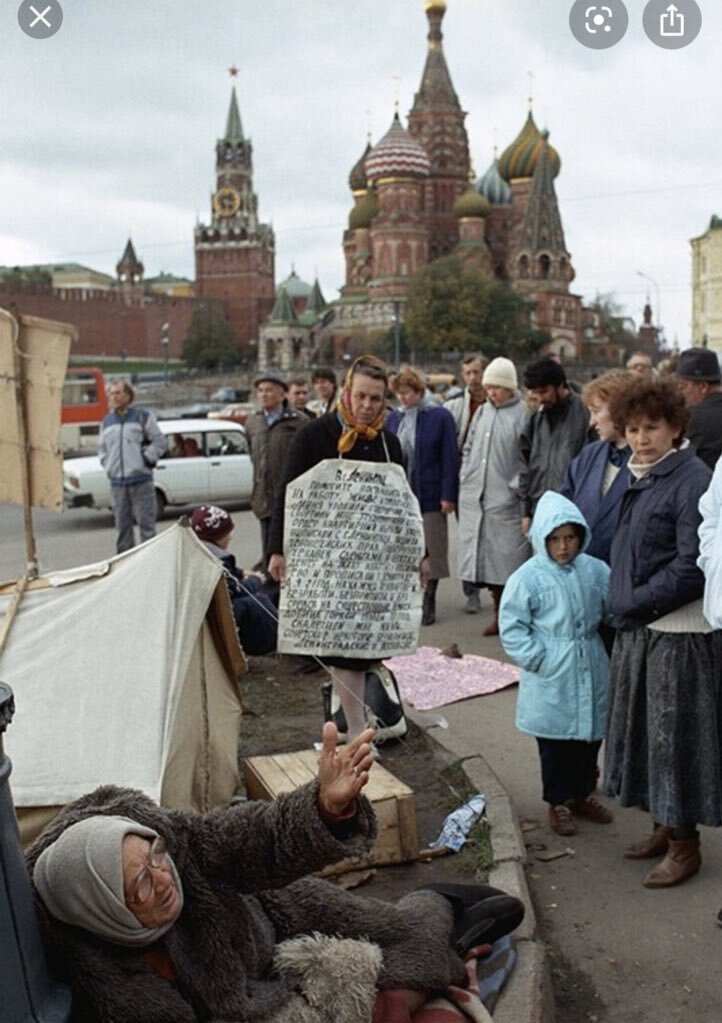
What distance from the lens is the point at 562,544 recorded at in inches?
188

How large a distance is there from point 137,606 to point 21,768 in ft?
2.65

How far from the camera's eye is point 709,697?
13.4 feet

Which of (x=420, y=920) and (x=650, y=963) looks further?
(x=650, y=963)

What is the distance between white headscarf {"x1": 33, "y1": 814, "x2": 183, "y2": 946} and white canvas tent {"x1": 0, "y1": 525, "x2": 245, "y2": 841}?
5.48 ft

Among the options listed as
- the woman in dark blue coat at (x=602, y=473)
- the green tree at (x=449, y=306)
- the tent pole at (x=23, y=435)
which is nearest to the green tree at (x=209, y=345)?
the green tree at (x=449, y=306)

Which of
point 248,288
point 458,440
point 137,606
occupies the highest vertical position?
point 248,288

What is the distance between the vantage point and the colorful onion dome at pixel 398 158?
78438 millimetres

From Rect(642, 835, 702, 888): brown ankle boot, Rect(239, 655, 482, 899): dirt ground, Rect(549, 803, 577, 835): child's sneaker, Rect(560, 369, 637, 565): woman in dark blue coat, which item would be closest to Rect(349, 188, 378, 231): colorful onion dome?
Rect(239, 655, 482, 899): dirt ground

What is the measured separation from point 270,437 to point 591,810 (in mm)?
4373

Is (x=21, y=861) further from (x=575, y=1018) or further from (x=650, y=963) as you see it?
(x=650, y=963)

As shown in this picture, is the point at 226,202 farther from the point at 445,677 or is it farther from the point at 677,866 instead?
the point at 677,866

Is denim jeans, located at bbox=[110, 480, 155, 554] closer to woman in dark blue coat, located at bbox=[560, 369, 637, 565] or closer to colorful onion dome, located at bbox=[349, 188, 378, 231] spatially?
woman in dark blue coat, located at bbox=[560, 369, 637, 565]

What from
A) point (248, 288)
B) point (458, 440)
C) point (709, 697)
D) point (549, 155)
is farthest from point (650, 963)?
point (248, 288)

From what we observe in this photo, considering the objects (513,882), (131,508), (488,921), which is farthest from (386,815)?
(131,508)
